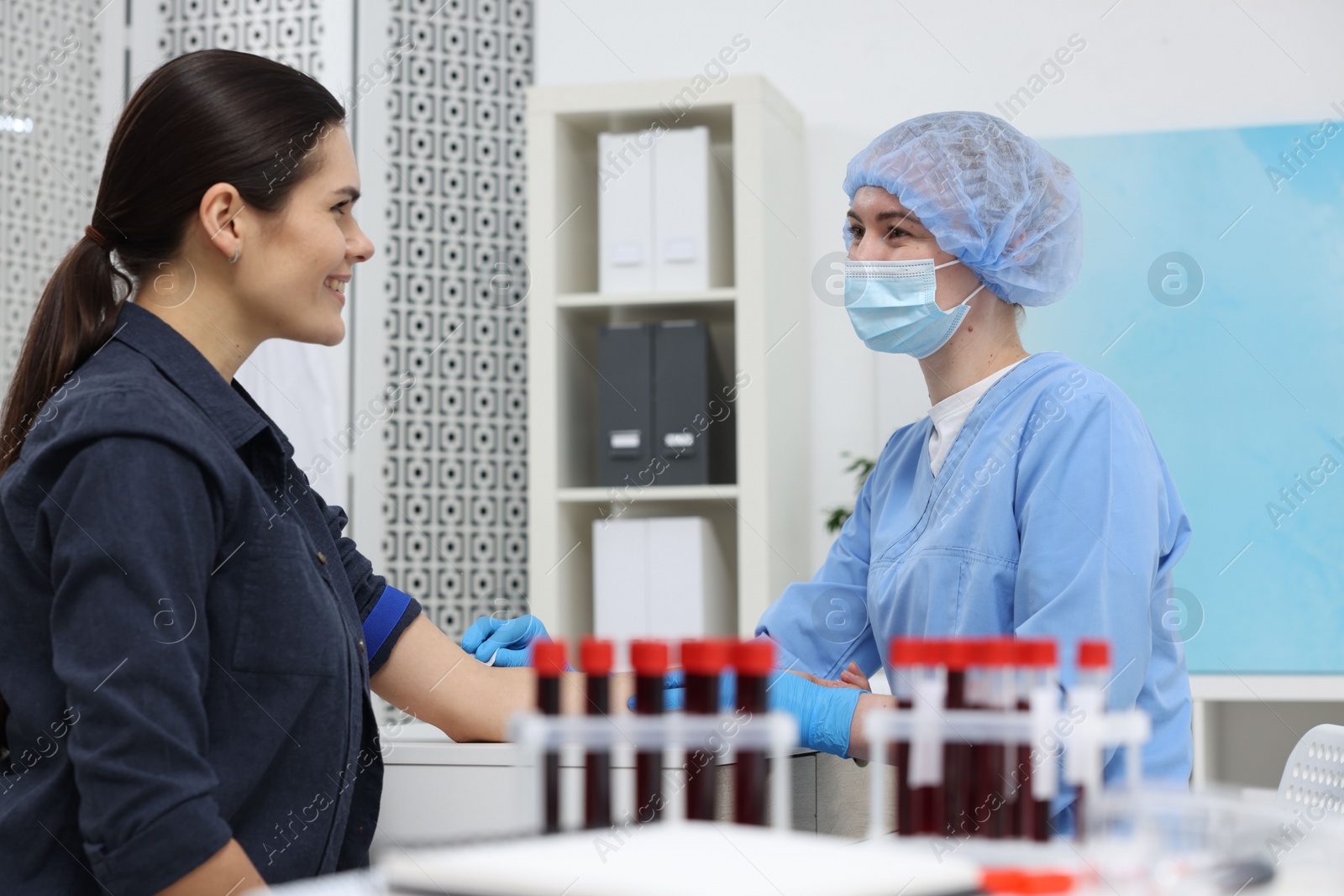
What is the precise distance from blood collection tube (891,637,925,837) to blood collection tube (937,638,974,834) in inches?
0.8

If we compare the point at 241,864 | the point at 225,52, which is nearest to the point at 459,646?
the point at 241,864

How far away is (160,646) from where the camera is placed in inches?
36.8

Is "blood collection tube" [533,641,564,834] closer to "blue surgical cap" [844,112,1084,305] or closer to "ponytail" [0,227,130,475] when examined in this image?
"ponytail" [0,227,130,475]

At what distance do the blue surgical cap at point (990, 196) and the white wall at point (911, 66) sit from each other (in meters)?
1.12

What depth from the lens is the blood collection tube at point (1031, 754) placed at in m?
0.70

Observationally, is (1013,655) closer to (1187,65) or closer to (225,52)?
(225,52)

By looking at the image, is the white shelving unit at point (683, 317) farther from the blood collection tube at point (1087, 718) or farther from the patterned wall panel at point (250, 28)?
the blood collection tube at point (1087, 718)

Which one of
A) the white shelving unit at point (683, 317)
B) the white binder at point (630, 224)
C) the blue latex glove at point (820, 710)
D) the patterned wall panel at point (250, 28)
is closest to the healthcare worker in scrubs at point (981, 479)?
the blue latex glove at point (820, 710)

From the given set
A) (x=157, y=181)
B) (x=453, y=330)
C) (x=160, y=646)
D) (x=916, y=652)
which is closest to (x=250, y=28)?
(x=453, y=330)

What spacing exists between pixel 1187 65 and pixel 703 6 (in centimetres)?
112

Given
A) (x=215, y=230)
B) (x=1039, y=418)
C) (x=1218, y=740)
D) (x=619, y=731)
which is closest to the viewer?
(x=619, y=731)

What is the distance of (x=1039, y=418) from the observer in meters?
1.40

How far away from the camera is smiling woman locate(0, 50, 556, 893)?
0.93 metres

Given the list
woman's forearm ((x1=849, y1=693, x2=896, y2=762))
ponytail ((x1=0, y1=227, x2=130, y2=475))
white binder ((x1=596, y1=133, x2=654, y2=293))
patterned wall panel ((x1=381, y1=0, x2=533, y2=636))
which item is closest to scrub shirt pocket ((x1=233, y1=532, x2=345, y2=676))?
ponytail ((x1=0, y1=227, x2=130, y2=475))
